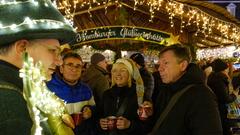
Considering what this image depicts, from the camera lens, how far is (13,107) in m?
1.49

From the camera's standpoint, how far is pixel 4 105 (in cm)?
147

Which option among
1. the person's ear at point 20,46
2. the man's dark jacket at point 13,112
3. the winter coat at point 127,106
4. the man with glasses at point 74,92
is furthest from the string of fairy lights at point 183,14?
the man's dark jacket at point 13,112

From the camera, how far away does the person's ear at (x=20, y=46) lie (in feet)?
5.43

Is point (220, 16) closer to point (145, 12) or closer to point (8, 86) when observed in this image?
point (145, 12)

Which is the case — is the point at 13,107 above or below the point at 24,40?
below

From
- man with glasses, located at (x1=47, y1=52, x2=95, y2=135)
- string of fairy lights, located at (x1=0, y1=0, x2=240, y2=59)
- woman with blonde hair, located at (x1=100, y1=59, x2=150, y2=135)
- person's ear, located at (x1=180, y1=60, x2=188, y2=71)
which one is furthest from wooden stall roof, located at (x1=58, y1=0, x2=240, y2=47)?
person's ear, located at (x1=180, y1=60, x2=188, y2=71)

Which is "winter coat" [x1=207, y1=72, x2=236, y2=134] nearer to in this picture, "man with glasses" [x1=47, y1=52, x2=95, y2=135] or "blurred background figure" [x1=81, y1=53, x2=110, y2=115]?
"blurred background figure" [x1=81, y1=53, x2=110, y2=115]

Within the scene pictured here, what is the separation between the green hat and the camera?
1622mm

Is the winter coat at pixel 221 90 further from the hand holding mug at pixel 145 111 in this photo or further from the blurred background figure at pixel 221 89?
the hand holding mug at pixel 145 111

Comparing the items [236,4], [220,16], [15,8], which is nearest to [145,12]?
[220,16]

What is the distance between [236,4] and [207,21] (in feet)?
69.8

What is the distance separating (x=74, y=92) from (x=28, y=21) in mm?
3060

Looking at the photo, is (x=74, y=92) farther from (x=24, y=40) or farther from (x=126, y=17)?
(x=126, y=17)

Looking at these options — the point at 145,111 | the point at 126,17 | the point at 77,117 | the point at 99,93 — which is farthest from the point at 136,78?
the point at 126,17
